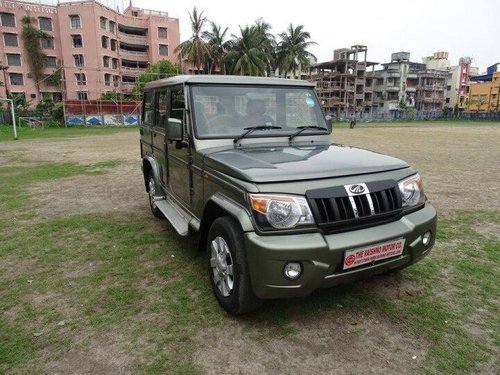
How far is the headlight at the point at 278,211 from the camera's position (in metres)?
2.74

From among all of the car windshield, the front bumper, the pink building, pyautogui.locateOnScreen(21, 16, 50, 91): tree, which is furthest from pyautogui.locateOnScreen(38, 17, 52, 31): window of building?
the front bumper

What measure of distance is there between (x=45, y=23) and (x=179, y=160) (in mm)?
62436

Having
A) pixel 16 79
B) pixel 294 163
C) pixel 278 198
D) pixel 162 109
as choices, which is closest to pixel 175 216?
pixel 162 109

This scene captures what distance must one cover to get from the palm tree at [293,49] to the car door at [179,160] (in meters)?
50.7

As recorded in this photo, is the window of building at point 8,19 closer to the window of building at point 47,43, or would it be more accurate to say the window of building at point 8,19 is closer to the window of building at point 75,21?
the window of building at point 47,43

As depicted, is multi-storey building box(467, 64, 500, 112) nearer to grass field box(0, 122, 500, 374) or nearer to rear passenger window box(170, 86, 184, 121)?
grass field box(0, 122, 500, 374)

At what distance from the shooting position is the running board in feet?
13.5

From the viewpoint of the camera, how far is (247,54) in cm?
4425

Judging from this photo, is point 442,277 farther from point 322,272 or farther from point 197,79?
point 197,79

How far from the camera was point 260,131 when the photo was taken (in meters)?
4.00

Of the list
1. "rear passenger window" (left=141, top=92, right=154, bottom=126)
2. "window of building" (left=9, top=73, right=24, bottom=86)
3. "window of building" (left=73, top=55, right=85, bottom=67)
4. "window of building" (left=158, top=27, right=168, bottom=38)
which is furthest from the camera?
"window of building" (left=158, top=27, right=168, bottom=38)

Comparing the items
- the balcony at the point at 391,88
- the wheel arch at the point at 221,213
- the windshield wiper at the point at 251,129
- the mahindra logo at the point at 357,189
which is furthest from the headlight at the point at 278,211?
the balcony at the point at 391,88

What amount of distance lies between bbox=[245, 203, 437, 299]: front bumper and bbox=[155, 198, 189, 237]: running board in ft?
4.83

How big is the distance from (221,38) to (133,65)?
23.0 meters
